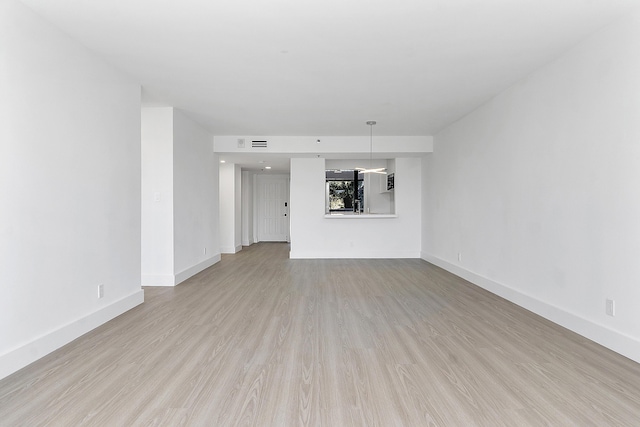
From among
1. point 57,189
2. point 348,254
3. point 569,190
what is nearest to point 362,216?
point 348,254

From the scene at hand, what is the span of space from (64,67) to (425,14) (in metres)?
2.79

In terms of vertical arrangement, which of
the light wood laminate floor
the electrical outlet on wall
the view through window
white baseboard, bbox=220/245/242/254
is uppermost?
the view through window

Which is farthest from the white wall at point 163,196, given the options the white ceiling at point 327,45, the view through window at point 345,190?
the view through window at point 345,190

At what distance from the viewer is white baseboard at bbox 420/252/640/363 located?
2451 mm

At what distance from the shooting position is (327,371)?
2221 millimetres

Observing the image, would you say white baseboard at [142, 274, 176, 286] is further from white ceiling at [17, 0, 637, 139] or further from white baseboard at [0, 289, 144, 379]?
white ceiling at [17, 0, 637, 139]

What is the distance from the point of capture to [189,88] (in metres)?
4.05

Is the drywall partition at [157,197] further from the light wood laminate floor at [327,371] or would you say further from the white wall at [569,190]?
the white wall at [569,190]

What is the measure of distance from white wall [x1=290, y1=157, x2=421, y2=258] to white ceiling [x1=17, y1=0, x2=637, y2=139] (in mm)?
2890

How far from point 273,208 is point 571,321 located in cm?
895

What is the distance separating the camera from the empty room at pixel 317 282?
6.52ft

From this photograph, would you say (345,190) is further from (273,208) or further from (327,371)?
(327,371)

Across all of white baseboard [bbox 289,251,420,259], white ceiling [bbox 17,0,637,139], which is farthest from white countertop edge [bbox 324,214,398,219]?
white ceiling [bbox 17,0,637,139]

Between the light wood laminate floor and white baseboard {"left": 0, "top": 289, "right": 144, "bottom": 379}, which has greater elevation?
white baseboard {"left": 0, "top": 289, "right": 144, "bottom": 379}
